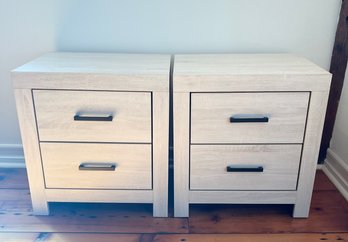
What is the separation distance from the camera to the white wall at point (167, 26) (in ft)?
4.53

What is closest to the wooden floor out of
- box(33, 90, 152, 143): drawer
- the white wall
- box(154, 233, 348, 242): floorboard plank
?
box(154, 233, 348, 242): floorboard plank

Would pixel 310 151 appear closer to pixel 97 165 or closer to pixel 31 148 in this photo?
pixel 97 165

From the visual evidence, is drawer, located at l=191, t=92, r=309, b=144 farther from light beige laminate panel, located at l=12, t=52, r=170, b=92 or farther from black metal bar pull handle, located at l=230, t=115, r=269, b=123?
light beige laminate panel, located at l=12, t=52, r=170, b=92

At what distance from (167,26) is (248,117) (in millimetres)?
571

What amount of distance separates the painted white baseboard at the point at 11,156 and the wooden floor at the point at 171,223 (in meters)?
0.24

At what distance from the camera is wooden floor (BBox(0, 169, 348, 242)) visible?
46.9 inches

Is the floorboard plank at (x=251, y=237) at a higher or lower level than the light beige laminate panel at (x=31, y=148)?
lower

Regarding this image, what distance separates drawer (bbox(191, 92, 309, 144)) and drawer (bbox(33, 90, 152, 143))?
0.19m

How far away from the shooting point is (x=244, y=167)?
120cm

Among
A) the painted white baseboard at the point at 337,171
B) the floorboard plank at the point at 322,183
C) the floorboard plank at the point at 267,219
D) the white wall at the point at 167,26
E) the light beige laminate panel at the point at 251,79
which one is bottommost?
the floorboard plank at the point at 267,219

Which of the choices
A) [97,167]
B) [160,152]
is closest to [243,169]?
[160,152]

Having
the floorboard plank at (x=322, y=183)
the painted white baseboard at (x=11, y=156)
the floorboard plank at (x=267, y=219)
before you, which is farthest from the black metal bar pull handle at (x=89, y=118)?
the floorboard plank at (x=322, y=183)

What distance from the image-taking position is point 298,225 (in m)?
1.25

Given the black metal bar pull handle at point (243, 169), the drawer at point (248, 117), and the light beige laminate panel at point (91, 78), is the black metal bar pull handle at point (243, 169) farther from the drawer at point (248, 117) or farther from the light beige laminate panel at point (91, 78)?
the light beige laminate panel at point (91, 78)
